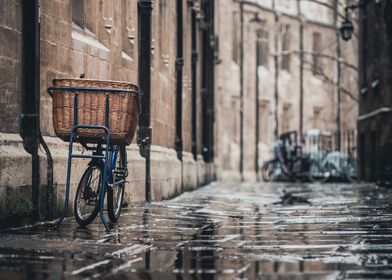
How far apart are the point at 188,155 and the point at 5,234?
1430 cm

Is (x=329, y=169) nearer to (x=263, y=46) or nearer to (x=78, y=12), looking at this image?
(x=263, y=46)

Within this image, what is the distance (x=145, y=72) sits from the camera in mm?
15586

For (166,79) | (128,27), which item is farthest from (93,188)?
(166,79)

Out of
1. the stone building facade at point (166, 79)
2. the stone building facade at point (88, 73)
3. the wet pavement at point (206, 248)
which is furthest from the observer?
the stone building facade at point (166, 79)

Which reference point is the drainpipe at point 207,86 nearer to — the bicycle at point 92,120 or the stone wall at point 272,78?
the stone wall at point 272,78

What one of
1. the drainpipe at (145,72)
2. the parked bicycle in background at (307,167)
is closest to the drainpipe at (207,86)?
the parked bicycle in background at (307,167)

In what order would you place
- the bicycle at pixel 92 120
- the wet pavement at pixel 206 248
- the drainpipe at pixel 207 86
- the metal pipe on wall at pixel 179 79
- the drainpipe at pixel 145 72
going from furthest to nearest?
the drainpipe at pixel 207 86, the metal pipe on wall at pixel 179 79, the drainpipe at pixel 145 72, the bicycle at pixel 92 120, the wet pavement at pixel 206 248

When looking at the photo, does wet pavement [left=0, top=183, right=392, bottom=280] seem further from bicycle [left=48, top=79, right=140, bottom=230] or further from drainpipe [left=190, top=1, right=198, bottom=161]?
drainpipe [left=190, top=1, right=198, bottom=161]

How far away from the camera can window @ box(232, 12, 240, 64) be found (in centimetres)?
4822

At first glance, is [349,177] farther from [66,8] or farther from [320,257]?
[320,257]

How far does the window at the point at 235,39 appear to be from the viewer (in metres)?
48.2

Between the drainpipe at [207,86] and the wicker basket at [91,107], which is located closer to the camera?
the wicker basket at [91,107]

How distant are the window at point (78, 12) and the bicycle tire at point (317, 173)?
20.8 metres

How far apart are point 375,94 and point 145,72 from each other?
1338 cm
